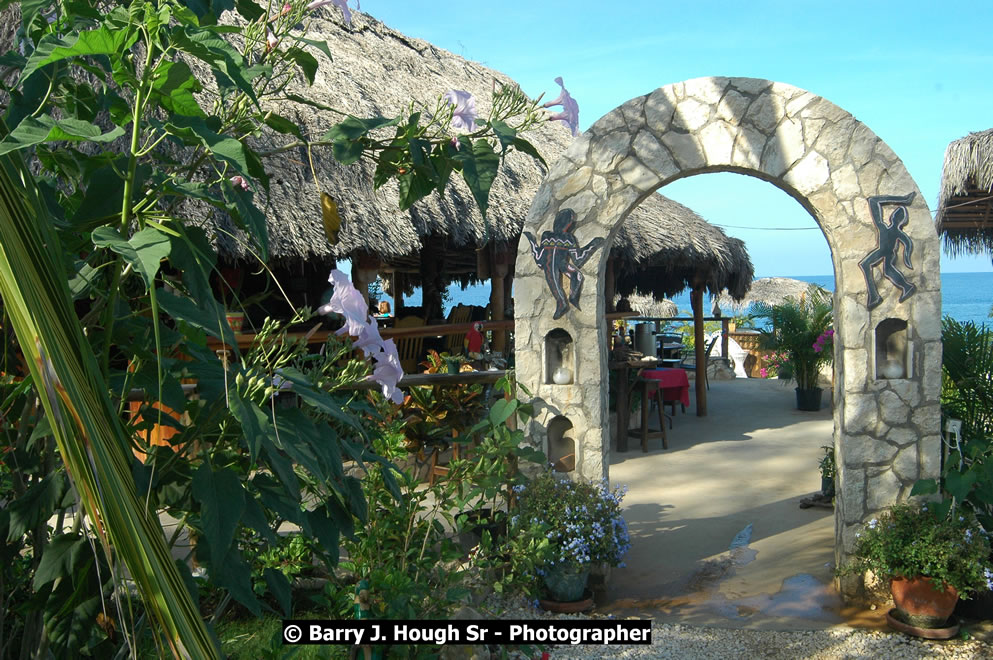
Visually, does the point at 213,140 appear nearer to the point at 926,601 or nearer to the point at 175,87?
the point at 175,87

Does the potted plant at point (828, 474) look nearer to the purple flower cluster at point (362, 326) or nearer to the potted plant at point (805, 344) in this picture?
the potted plant at point (805, 344)

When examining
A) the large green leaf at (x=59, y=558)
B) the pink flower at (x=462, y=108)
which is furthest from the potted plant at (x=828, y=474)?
the large green leaf at (x=59, y=558)

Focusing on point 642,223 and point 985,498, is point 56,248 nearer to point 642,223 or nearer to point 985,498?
point 985,498

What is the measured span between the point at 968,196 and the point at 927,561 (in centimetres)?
616

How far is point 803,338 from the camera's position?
1087cm

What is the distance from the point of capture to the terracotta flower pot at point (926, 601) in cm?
396

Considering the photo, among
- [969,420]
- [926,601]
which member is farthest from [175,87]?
[969,420]

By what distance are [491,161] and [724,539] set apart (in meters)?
4.83

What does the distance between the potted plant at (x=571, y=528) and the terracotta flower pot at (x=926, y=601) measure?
4.80ft

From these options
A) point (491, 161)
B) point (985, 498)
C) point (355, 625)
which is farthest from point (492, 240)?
point (491, 161)

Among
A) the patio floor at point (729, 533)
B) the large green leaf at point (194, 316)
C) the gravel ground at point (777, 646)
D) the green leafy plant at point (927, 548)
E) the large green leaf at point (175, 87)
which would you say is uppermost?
the large green leaf at point (175, 87)

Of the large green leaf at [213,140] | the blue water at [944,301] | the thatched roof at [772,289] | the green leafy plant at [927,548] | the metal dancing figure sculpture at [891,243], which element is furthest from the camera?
the thatched roof at [772,289]

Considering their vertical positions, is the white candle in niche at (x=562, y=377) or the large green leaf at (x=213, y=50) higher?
the large green leaf at (x=213, y=50)

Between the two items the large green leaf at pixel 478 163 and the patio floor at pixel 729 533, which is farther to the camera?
the patio floor at pixel 729 533
